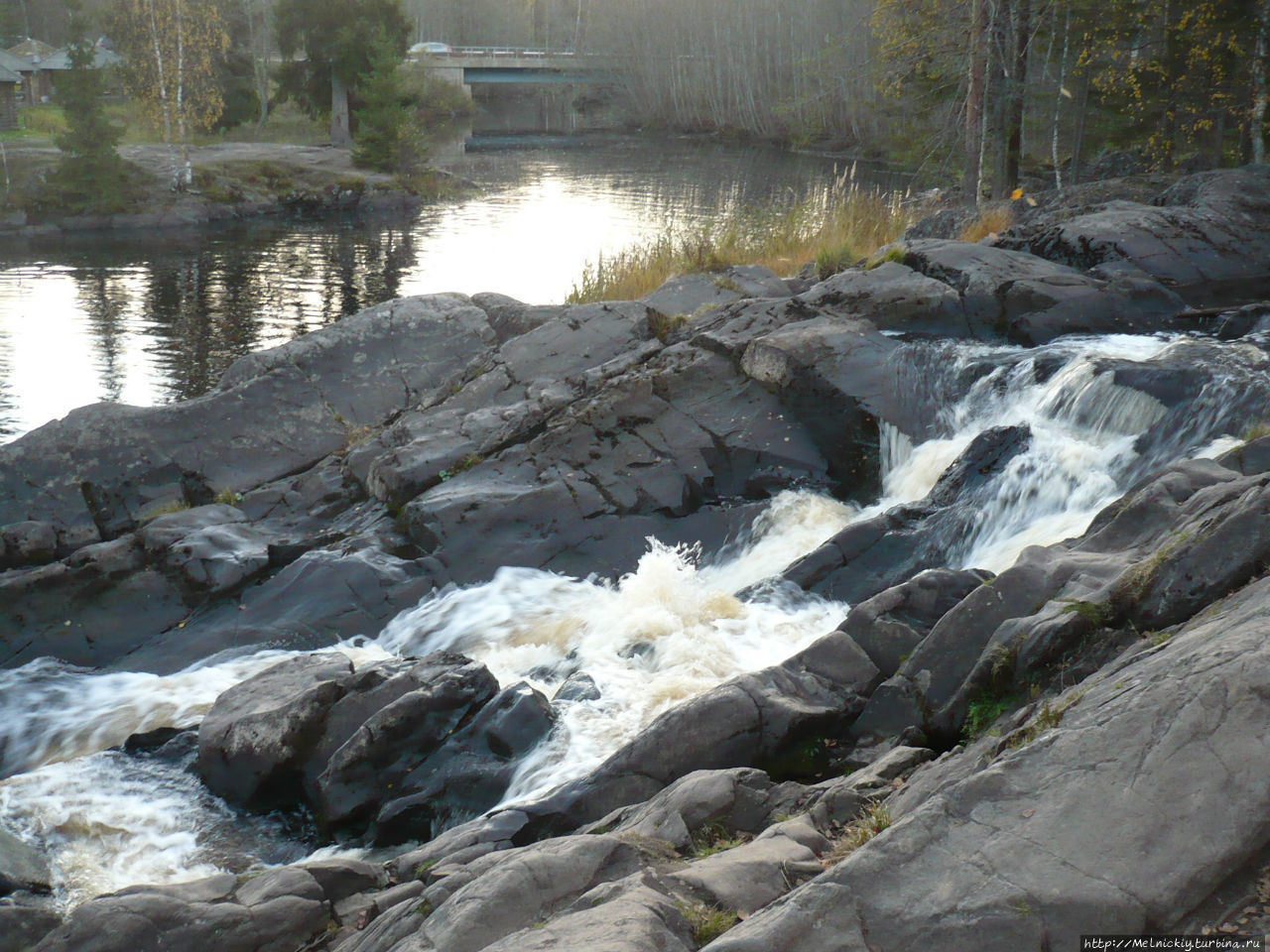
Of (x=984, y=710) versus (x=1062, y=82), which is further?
(x=1062, y=82)

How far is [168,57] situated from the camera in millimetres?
39812

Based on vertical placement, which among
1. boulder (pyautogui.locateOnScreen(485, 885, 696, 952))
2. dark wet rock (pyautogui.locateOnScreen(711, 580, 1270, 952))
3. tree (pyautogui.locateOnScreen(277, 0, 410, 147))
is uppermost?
tree (pyautogui.locateOnScreen(277, 0, 410, 147))

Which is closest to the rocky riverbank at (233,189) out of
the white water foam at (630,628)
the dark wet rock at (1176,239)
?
the dark wet rock at (1176,239)

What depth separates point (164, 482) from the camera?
13047mm

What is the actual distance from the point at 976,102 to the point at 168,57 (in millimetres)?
32437

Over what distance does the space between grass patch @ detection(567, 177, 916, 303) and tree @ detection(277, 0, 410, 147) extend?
3166cm

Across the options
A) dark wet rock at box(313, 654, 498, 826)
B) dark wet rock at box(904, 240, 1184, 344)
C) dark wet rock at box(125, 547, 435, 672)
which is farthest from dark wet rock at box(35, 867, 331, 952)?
dark wet rock at box(904, 240, 1184, 344)

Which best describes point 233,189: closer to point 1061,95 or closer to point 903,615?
point 1061,95

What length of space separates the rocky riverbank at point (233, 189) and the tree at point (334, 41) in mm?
4362

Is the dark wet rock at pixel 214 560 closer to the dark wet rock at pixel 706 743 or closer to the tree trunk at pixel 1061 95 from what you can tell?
the dark wet rock at pixel 706 743

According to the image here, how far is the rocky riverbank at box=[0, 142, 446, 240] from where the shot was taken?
37000mm

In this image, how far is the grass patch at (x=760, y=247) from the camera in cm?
1820

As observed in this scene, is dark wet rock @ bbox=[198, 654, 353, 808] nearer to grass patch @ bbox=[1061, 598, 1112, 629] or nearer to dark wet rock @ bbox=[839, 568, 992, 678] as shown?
dark wet rock @ bbox=[839, 568, 992, 678]

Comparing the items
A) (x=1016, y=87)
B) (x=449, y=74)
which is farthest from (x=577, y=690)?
(x=449, y=74)
